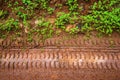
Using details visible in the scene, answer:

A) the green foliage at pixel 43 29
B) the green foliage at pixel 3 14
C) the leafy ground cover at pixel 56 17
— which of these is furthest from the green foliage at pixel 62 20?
the green foliage at pixel 3 14

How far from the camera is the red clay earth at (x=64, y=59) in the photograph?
3920 millimetres

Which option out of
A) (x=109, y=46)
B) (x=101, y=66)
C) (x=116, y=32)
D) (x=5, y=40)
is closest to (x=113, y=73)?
(x=101, y=66)

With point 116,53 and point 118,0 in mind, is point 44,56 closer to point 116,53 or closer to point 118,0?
point 116,53

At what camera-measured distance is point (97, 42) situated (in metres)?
4.28

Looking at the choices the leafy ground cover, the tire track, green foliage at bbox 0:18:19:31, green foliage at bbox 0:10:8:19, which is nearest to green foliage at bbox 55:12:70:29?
the leafy ground cover

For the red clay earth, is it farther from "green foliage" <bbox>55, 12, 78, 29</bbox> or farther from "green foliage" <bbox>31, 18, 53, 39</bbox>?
"green foliage" <bbox>55, 12, 78, 29</bbox>

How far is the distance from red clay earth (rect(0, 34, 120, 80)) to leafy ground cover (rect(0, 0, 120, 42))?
0.22 m

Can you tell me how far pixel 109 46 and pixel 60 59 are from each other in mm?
1023

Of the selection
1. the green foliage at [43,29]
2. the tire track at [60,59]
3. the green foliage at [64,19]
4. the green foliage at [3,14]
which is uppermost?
the green foliage at [3,14]

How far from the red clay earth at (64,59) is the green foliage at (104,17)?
0.71 feet

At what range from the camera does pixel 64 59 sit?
409 centimetres

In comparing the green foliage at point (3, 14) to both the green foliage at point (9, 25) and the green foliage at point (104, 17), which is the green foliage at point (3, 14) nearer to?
the green foliage at point (9, 25)

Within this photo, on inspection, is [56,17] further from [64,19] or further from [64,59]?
[64,59]

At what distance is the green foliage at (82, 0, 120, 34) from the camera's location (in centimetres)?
438
